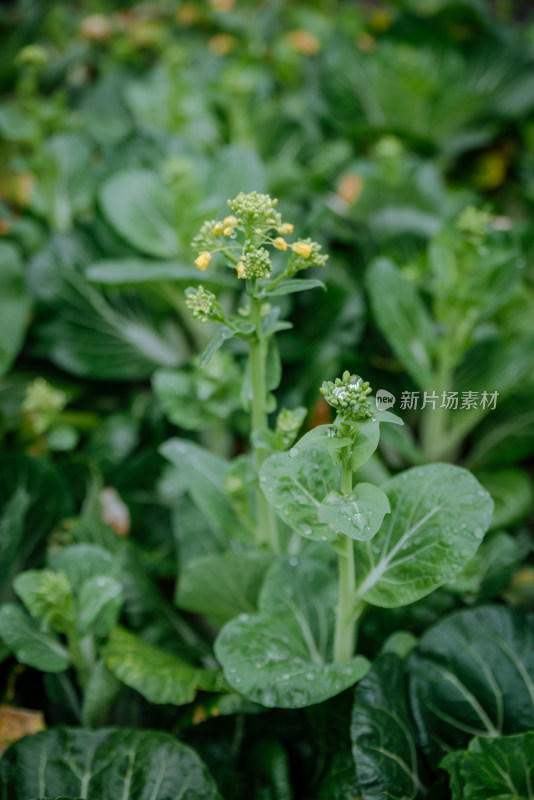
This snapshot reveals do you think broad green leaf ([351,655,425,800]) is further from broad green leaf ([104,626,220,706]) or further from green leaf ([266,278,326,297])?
green leaf ([266,278,326,297])

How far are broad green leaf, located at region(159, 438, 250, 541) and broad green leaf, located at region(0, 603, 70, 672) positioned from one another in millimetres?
401

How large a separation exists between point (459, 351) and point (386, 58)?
178 centimetres

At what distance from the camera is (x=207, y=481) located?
142cm

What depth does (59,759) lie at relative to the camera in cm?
130

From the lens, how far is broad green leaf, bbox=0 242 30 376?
2.00 m

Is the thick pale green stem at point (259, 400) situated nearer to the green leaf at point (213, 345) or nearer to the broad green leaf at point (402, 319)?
the green leaf at point (213, 345)

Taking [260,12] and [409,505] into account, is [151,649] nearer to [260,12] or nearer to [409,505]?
[409,505]

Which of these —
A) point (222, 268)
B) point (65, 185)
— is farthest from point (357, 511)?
point (65, 185)

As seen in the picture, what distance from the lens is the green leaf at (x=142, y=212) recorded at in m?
1.98

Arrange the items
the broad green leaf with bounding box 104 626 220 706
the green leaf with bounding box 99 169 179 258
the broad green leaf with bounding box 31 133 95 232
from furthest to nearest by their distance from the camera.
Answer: the broad green leaf with bounding box 31 133 95 232
the green leaf with bounding box 99 169 179 258
the broad green leaf with bounding box 104 626 220 706

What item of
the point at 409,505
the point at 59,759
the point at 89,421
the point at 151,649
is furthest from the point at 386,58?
the point at 59,759

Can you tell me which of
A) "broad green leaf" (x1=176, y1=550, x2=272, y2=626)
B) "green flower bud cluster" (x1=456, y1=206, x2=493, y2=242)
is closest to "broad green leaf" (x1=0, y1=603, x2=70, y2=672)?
"broad green leaf" (x1=176, y1=550, x2=272, y2=626)

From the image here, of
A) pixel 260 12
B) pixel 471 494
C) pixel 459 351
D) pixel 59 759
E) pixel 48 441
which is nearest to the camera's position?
pixel 471 494

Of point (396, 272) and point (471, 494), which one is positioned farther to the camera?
point (396, 272)
